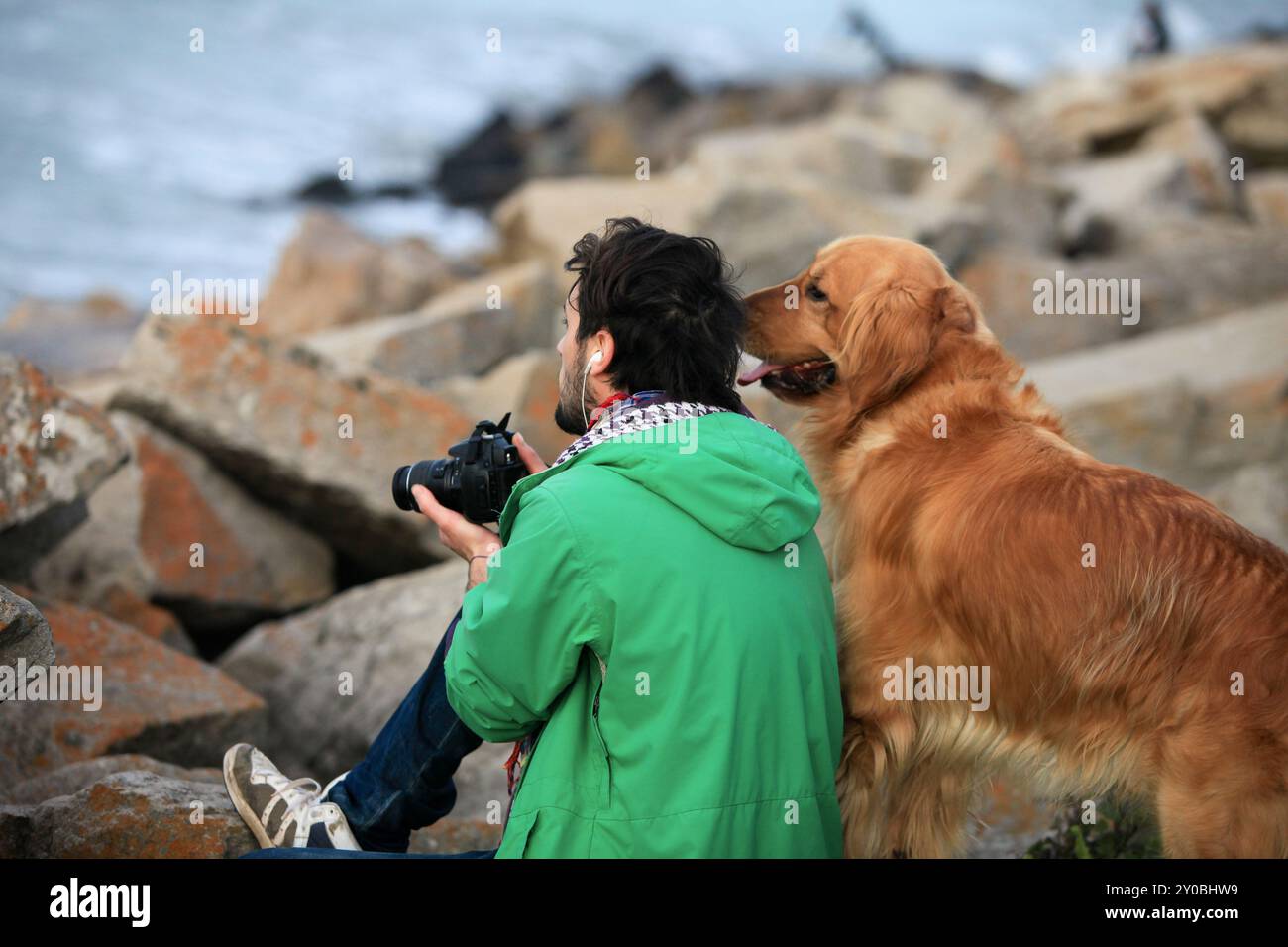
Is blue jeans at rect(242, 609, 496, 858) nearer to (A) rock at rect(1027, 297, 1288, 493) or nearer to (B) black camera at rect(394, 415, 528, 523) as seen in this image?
(B) black camera at rect(394, 415, 528, 523)

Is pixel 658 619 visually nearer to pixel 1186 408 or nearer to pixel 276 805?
pixel 276 805

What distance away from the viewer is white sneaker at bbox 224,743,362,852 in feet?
10.5

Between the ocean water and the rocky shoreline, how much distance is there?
308 inches

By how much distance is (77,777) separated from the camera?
379 cm

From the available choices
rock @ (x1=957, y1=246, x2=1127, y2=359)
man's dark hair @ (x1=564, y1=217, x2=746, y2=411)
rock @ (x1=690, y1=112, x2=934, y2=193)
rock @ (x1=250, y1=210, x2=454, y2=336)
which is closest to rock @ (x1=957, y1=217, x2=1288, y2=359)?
rock @ (x1=957, y1=246, x2=1127, y2=359)

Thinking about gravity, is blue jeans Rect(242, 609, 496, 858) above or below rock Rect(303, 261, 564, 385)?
below

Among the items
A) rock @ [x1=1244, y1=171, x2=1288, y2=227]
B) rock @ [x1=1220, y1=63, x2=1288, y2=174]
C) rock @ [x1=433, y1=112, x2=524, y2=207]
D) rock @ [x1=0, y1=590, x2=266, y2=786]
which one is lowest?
rock @ [x1=0, y1=590, x2=266, y2=786]

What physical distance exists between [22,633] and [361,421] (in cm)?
266

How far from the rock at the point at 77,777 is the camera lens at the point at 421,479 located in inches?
50.1

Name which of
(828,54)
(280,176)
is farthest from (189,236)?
(828,54)

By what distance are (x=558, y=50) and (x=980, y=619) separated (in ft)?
74.0

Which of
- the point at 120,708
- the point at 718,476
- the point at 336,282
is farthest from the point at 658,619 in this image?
the point at 336,282

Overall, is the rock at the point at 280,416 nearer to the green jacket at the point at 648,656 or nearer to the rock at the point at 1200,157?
the green jacket at the point at 648,656
